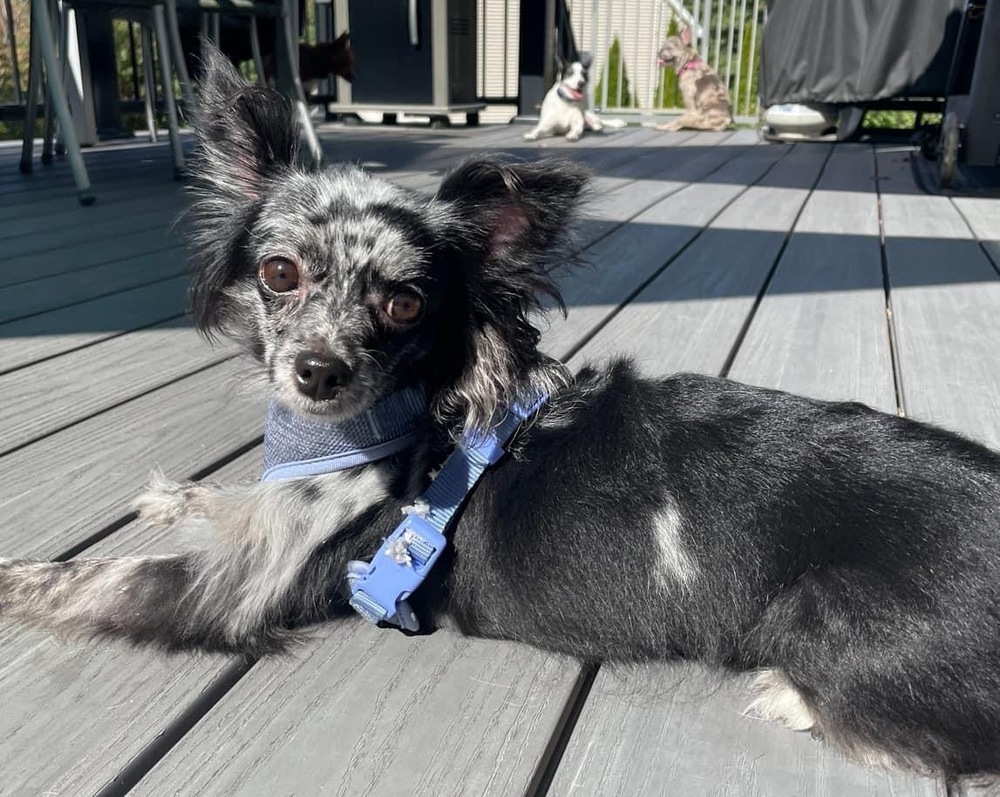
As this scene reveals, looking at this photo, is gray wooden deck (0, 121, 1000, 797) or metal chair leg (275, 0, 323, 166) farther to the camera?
metal chair leg (275, 0, 323, 166)

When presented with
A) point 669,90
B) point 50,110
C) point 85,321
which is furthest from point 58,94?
point 669,90

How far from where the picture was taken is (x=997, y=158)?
576 cm

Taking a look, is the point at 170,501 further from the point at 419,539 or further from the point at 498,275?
the point at 498,275

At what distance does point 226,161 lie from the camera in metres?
1.84

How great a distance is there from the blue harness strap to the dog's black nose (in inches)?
9.0

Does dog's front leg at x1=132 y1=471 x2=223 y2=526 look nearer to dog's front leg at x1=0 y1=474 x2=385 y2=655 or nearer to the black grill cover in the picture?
dog's front leg at x1=0 y1=474 x2=385 y2=655

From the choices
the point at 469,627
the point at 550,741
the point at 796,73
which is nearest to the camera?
the point at 550,741

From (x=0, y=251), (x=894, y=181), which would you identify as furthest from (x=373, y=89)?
(x=0, y=251)

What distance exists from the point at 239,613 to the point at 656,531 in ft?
2.29

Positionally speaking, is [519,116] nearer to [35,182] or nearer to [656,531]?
[35,182]

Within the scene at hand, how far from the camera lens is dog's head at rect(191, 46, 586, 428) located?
5.23ft

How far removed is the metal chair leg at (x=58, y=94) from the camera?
4.51 m

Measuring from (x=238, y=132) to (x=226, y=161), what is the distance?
0.07 metres

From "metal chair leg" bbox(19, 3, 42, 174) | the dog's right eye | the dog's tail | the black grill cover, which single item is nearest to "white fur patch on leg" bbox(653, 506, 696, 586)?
the dog's tail
